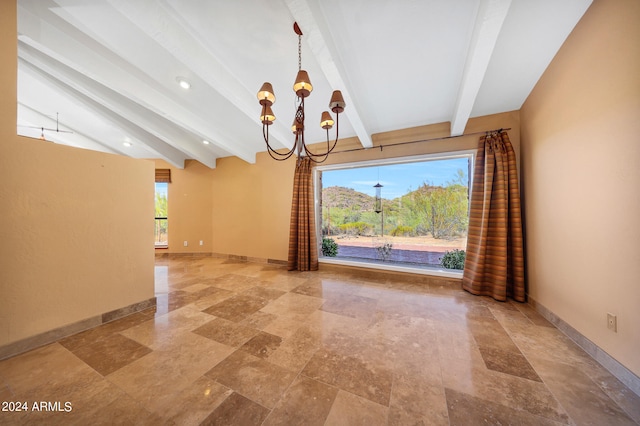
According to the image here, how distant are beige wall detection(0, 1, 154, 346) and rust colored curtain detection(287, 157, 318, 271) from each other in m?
2.09

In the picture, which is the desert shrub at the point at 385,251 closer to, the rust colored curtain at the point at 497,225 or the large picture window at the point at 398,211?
the large picture window at the point at 398,211

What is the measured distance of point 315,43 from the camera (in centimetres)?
167

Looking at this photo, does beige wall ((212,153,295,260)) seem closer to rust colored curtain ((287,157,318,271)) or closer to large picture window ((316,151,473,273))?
rust colored curtain ((287,157,318,271))

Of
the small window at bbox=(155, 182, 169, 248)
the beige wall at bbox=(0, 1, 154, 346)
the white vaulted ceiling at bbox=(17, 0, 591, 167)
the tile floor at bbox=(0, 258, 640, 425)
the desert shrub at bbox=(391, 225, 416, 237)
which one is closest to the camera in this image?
the tile floor at bbox=(0, 258, 640, 425)

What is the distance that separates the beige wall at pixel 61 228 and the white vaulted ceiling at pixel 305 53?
80 cm

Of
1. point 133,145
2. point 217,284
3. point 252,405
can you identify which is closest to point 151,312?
point 217,284

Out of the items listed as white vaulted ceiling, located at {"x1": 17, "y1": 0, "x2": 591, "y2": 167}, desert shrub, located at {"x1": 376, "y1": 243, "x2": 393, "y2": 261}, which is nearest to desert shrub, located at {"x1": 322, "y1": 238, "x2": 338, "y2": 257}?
desert shrub, located at {"x1": 376, "y1": 243, "x2": 393, "y2": 261}

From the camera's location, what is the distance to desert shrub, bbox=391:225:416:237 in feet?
11.8

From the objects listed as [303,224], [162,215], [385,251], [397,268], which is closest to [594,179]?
[397,268]

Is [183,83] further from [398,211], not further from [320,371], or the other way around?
[398,211]

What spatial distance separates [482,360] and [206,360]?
2.01 metres

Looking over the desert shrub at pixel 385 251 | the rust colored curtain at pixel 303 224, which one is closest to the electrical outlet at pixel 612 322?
the desert shrub at pixel 385 251

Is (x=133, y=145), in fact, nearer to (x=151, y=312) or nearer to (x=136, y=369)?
(x=151, y=312)

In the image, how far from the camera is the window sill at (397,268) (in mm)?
2971
